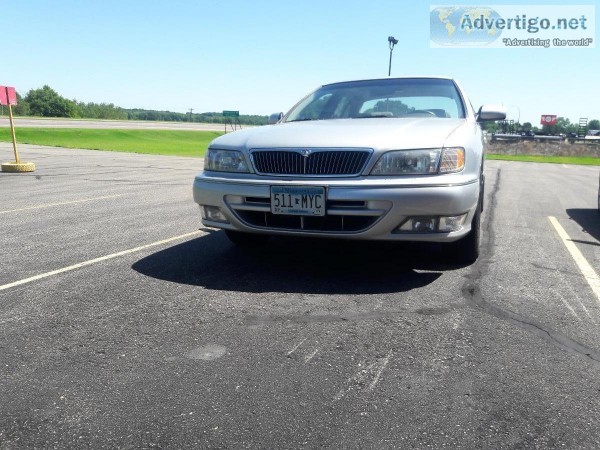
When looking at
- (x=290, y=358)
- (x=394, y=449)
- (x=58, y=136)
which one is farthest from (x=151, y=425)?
(x=58, y=136)

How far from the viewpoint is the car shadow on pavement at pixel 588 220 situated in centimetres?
558

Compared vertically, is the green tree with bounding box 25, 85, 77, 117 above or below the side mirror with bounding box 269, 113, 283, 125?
above

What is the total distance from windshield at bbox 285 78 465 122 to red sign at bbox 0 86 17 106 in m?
9.38

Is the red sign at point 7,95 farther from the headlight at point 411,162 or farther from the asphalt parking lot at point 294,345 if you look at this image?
the headlight at point 411,162

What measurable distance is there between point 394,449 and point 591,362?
4.21 feet

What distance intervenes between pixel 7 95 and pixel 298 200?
11051 mm

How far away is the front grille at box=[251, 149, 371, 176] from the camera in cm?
345

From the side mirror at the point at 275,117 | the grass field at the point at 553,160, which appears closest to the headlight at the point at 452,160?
the side mirror at the point at 275,117

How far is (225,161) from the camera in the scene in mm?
3896

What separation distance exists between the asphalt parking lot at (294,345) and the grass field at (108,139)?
2256 centimetres

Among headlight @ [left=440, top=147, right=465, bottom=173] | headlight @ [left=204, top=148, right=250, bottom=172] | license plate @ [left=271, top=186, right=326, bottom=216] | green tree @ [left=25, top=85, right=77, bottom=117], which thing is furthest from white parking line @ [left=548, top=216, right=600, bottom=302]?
green tree @ [left=25, top=85, right=77, bottom=117]

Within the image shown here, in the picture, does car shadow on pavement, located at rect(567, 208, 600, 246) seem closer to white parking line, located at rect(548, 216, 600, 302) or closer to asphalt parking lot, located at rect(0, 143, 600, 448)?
white parking line, located at rect(548, 216, 600, 302)

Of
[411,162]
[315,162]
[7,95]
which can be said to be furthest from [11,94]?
[411,162]

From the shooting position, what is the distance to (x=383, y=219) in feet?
11.1
